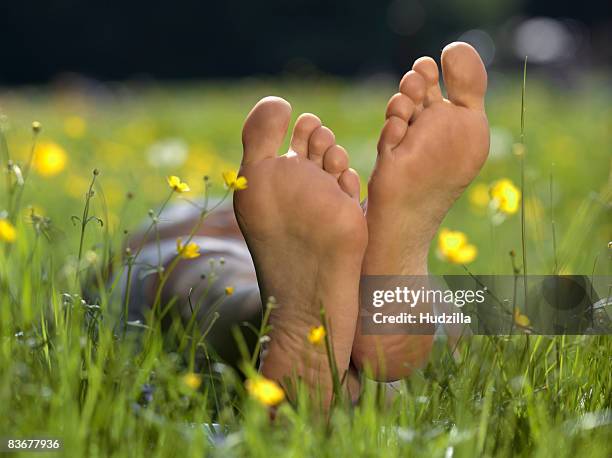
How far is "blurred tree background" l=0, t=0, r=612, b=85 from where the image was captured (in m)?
28.4

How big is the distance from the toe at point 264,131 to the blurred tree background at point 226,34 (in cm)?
2617

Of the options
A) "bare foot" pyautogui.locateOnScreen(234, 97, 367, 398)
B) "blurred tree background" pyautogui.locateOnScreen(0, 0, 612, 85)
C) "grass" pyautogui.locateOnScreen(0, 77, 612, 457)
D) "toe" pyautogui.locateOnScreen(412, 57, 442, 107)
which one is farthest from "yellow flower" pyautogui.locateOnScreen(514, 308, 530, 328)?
"blurred tree background" pyautogui.locateOnScreen(0, 0, 612, 85)

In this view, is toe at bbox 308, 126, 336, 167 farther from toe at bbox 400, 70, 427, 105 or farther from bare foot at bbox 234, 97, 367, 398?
toe at bbox 400, 70, 427, 105

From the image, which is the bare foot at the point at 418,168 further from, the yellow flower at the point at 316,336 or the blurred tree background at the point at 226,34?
the blurred tree background at the point at 226,34

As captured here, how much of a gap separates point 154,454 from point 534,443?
0.45 meters

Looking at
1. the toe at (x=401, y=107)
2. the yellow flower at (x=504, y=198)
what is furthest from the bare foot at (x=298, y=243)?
the yellow flower at (x=504, y=198)

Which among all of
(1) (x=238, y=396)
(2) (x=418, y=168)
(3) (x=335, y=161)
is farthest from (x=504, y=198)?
(1) (x=238, y=396)

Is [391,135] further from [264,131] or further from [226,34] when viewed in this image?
[226,34]

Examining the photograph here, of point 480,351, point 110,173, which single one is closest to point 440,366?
point 480,351

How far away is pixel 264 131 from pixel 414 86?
0.24 meters

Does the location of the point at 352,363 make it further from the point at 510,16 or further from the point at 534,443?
the point at 510,16

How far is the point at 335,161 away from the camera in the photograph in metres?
1.29

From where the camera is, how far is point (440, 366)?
1325mm

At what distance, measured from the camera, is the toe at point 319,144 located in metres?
1.30
